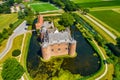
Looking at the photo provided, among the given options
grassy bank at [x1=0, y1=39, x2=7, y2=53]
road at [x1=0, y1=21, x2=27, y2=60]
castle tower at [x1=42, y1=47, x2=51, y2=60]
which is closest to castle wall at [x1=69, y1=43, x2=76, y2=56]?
castle tower at [x1=42, y1=47, x2=51, y2=60]

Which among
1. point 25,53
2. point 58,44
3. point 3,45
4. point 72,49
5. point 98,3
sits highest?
point 58,44

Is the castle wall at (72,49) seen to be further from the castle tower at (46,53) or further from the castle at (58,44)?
the castle tower at (46,53)

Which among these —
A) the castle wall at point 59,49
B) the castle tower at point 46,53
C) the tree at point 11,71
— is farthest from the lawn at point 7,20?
the tree at point 11,71

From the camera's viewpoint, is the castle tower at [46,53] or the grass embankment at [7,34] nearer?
the castle tower at [46,53]

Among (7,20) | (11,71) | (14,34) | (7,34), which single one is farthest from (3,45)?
(7,20)

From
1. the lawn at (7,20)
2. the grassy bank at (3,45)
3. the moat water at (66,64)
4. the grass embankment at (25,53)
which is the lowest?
the moat water at (66,64)

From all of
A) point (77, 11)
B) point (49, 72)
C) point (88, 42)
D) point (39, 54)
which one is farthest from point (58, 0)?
point (49, 72)

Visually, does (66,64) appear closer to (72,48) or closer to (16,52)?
(72,48)
